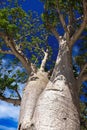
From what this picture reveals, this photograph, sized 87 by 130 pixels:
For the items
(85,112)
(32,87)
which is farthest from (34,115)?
(85,112)

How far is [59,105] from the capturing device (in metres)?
5.33

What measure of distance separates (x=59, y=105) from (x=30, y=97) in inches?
34.7

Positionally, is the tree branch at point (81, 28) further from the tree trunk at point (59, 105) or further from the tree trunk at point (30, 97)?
the tree trunk at point (30, 97)

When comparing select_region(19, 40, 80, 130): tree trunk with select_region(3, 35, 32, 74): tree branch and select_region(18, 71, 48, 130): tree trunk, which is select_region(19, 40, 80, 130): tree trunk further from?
select_region(3, 35, 32, 74): tree branch

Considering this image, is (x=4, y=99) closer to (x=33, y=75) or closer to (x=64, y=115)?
(x=33, y=75)

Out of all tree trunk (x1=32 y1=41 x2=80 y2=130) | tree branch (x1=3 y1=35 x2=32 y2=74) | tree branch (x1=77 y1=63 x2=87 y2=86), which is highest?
tree branch (x1=3 y1=35 x2=32 y2=74)

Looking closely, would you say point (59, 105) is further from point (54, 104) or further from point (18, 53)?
point (18, 53)

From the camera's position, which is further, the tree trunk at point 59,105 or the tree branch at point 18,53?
the tree branch at point 18,53

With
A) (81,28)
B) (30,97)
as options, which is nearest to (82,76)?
(81,28)

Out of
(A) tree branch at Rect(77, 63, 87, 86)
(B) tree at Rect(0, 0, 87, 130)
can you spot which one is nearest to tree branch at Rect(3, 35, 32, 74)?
(B) tree at Rect(0, 0, 87, 130)

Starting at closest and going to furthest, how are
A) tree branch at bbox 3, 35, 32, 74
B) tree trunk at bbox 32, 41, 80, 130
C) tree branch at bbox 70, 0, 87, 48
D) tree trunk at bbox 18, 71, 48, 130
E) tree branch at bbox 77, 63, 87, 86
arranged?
1. tree trunk at bbox 32, 41, 80, 130
2. tree trunk at bbox 18, 71, 48, 130
3. tree branch at bbox 70, 0, 87, 48
4. tree branch at bbox 77, 63, 87, 86
5. tree branch at bbox 3, 35, 32, 74

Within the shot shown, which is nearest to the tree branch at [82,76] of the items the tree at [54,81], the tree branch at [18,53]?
the tree at [54,81]

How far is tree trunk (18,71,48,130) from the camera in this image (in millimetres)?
5395

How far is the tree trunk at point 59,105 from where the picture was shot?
198 inches
